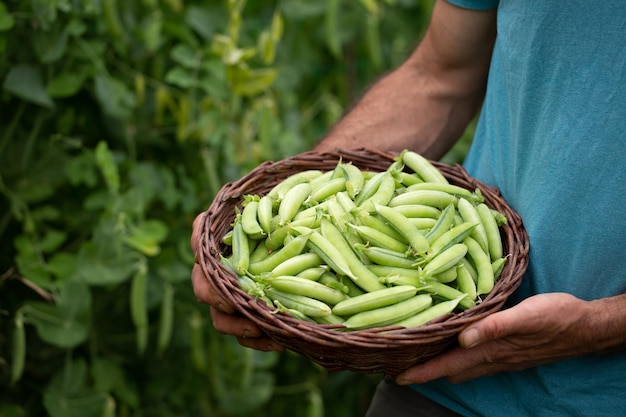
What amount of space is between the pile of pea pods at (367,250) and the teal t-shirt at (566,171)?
111 millimetres

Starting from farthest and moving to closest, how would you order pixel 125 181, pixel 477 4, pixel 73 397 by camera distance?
1. pixel 125 181
2. pixel 73 397
3. pixel 477 4

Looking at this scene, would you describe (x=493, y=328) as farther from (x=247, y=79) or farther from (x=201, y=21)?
(x=201, y=21)

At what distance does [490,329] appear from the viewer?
1.29 m

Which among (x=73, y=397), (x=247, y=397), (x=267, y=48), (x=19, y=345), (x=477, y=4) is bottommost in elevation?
(x=247, y=397)

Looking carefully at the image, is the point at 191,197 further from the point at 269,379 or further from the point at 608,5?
the point at 608,5

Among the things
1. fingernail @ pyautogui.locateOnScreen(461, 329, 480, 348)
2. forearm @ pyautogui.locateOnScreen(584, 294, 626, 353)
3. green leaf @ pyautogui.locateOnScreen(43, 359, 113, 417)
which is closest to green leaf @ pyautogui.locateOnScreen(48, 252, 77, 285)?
green leaf @ pyautogui.locateOnScreen(43, 359, 113, 417)

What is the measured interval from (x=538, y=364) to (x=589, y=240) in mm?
234

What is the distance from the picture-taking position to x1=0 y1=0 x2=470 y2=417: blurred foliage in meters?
2.04

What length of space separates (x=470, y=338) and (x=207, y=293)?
1.52 ft

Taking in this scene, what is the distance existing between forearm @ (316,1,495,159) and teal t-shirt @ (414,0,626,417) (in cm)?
27

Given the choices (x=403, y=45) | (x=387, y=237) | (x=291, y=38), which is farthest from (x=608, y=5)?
(x=403, y=45)

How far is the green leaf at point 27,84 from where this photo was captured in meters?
2.00

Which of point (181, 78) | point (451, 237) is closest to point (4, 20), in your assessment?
point (181, 78)

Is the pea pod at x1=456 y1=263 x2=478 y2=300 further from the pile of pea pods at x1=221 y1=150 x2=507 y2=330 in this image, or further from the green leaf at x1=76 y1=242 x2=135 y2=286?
the green leaf at x1=76 y1=242 x2=135 y2=286
